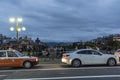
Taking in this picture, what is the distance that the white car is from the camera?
81.1 ft

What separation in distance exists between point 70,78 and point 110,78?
6.35 feet

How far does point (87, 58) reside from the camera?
25.0 metres

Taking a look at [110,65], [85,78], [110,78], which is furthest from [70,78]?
[110,65]

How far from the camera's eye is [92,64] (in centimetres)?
2573

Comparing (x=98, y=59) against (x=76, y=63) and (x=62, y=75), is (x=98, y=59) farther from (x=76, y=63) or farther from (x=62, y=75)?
(x=62, y=75)

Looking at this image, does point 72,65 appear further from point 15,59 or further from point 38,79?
point 38,79

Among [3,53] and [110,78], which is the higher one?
[3,53]

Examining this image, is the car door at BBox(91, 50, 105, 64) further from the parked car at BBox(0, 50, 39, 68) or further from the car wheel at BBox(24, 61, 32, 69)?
the car wheel at BBox(24, 61, 32, 69)

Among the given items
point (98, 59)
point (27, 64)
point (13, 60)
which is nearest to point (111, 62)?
point (98, 59)

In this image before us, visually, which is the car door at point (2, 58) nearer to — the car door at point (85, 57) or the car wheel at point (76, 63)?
the car wheel at point (76, 63)

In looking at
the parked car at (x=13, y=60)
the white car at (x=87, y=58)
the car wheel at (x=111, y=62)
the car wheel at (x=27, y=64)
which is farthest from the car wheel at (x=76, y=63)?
the car wheel at (x=27, y=64)

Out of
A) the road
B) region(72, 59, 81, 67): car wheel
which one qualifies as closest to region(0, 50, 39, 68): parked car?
the road

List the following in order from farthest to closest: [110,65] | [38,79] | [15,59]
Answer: [110,65], [15,59], [38,79]

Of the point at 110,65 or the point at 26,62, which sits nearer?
the point at 26,62
